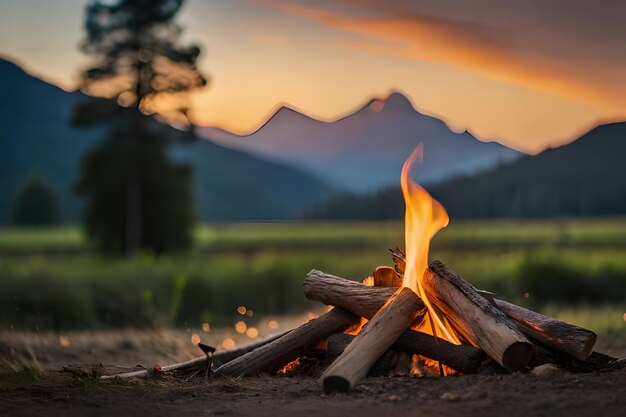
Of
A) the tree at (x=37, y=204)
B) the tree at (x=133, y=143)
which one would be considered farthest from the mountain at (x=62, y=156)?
the tree at (x=133, y=143)

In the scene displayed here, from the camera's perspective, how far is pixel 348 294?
6.88 meters

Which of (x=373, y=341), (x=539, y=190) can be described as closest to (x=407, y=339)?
(x=373, y=341)

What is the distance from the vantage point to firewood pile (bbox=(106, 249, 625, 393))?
598cm

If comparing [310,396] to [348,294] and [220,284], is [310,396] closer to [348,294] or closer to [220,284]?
[348,294]

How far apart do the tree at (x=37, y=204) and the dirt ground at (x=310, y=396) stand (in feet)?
118

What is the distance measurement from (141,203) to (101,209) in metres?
0.85

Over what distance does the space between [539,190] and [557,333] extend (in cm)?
3346

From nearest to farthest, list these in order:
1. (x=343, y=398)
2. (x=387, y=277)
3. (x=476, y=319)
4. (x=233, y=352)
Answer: (x=343, y=398) < (x=476, y=319) < (x=387, y=277) < (x=233, y=352)

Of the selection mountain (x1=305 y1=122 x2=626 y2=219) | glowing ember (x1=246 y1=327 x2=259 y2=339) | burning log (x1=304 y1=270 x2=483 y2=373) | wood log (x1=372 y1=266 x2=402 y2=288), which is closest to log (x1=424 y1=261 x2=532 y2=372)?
burning log (x1=304 y1=270 x2=483 y2=373)

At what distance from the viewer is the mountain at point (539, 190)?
115 ft

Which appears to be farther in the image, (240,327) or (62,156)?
(62,156)

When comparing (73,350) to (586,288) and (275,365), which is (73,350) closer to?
(275,365)

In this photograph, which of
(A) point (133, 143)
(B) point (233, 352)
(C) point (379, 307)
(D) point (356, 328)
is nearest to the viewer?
(C) point (379, 307)

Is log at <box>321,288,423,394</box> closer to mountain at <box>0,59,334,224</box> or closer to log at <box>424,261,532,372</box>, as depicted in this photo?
log at <box>424,261,532,372</box>
